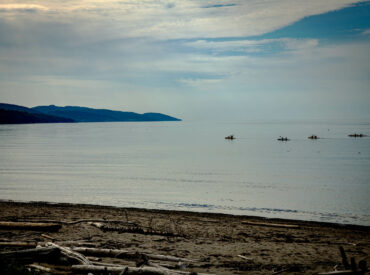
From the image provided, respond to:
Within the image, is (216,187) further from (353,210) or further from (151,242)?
(151,242)

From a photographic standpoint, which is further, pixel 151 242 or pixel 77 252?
pixel 151 242

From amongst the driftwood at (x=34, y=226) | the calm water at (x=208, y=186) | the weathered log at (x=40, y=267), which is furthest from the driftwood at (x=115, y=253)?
the calm water at (x=208, y=186)

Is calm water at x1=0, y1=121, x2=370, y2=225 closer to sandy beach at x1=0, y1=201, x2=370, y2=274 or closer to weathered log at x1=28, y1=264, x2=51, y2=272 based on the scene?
sandy beach at x1=0, y1=201, x2=370, y2=274

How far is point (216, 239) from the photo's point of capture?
601 inches

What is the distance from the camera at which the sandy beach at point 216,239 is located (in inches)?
461

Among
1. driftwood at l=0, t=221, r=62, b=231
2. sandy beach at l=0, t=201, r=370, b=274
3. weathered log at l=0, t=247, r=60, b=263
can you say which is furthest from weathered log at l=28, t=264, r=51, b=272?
driftwood at l=0, t=221, r=62, b=231

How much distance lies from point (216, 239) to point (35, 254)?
24.0 ft

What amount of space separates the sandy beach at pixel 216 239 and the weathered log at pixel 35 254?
1381 mm

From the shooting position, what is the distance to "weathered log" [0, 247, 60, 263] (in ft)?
33.5

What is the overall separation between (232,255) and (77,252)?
5.05 m

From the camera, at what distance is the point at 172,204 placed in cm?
2711

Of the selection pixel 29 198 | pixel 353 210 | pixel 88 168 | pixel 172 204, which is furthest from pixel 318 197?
pixel 88 168

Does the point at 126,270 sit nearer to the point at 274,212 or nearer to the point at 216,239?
the point at 216,239

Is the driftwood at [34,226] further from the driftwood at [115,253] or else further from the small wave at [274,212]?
the small wave at [274,212]
